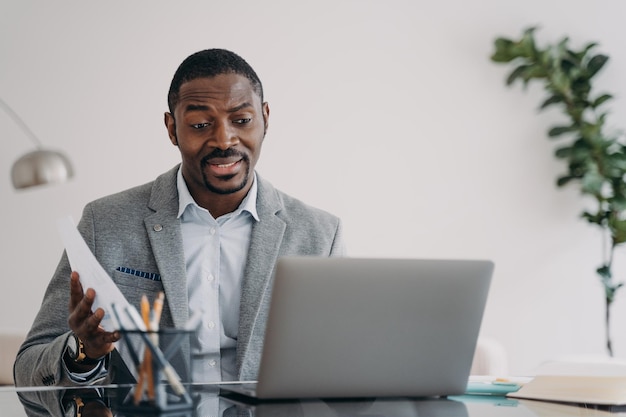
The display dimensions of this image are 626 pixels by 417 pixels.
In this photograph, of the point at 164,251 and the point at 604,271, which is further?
the point at 604,271

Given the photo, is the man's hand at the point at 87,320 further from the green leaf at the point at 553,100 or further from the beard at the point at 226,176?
the green leaf at the point at 553,100

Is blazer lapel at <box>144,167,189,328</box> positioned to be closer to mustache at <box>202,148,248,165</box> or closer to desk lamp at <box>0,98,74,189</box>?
mustache at <box>202,148,248,165</box>

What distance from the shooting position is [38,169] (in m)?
3.46

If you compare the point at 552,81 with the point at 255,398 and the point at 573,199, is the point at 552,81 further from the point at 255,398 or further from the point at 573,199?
the point at 255,398

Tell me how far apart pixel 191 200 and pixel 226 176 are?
0.11 meters

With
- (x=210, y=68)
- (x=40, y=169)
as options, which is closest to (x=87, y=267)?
(x=210, y=68)

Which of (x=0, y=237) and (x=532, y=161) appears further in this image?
(x=532, y=161)

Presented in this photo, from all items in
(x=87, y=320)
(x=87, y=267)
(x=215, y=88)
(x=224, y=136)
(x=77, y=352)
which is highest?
(x=215, y=88)

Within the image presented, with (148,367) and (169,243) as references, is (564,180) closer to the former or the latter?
(169,243)

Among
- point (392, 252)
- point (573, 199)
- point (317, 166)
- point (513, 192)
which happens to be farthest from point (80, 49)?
point (573, 199)

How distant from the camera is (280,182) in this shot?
4148mm

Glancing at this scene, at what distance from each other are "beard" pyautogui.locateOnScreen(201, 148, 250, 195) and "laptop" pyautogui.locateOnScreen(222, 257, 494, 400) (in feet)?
2.82

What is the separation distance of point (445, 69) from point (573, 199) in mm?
945

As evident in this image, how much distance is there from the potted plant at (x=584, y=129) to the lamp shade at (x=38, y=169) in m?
2.16
